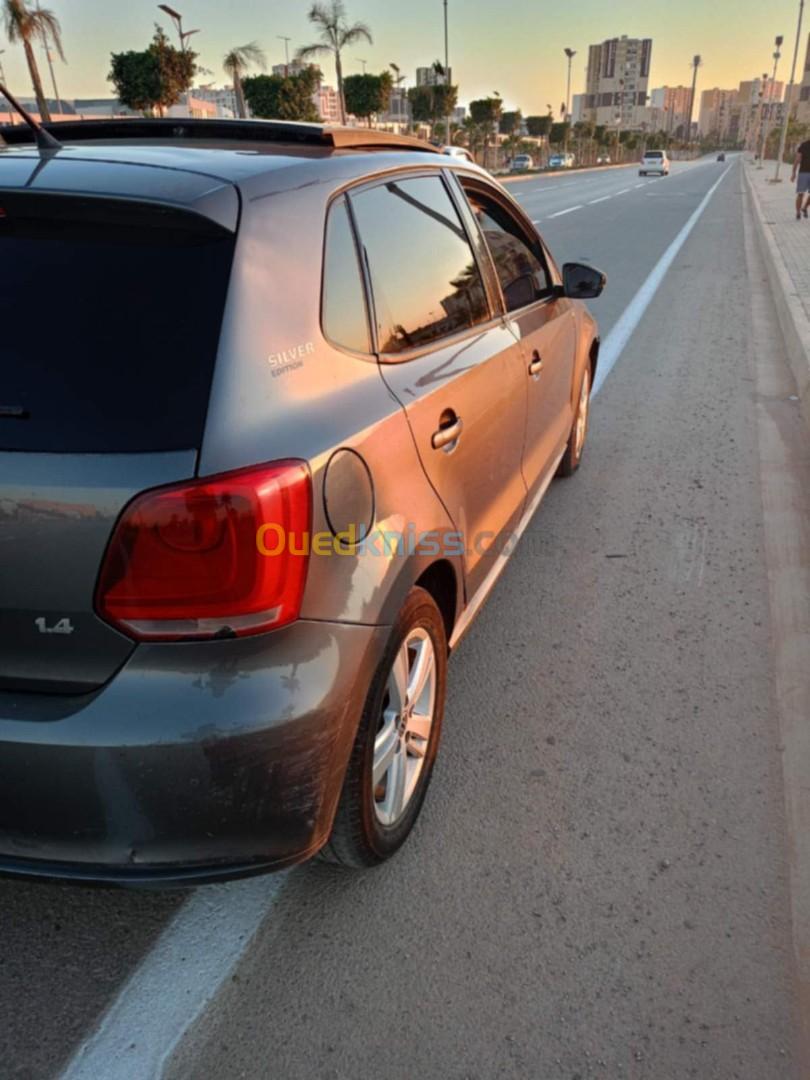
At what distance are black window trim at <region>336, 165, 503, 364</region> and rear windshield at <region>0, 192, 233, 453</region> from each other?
1.78 feet

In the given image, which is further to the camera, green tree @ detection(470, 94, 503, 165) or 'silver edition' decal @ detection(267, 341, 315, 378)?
green tree @ detection(470, 94, 503, 165)

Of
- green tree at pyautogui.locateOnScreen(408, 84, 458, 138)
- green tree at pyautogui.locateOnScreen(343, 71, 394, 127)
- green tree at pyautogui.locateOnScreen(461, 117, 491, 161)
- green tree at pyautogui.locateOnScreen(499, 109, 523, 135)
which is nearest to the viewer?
green tree at pyautogui.locateOnScreen(343, 71, 394, 127)

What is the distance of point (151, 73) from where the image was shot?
41125 mm

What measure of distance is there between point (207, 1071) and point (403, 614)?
1071 mm

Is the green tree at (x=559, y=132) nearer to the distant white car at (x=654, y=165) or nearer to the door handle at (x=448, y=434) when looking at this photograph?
the distant white car at (x=654, y=165)

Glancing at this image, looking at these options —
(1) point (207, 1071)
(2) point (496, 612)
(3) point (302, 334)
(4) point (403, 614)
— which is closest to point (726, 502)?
(2) point (496, 612)

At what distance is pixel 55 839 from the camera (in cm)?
172

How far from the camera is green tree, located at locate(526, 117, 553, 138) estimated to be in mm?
99750

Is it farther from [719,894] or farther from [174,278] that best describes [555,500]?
[174,278]

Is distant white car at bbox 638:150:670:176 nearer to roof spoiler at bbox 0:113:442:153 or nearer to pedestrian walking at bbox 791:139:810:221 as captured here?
pedestrian walking at bbox 791:139:810:221

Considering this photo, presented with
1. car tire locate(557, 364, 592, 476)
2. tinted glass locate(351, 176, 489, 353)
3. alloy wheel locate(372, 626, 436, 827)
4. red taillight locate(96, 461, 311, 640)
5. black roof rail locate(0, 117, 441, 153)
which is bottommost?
car tire locate(557, 364, 592, 476)

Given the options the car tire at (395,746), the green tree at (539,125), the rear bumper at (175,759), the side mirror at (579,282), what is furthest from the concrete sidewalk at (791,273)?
the green tree at (539,125)

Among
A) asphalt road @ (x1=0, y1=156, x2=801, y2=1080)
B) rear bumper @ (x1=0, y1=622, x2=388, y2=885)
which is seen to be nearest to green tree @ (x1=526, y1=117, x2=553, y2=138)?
asphalt road @ (x1=0, y1=156, x2=801, y2=1080)

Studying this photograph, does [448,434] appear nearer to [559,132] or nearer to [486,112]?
[486,112]
